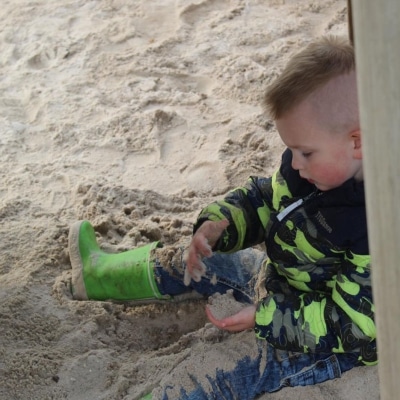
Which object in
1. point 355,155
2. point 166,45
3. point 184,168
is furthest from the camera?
point 166,45

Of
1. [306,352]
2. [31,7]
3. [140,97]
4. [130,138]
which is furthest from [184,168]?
[31,7]

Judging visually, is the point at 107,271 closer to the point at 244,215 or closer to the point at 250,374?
the point at 244,215

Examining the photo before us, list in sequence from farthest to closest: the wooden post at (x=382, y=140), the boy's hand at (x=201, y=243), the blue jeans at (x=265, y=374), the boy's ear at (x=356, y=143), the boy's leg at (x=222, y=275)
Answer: the boy's leg at (x=222, y=275), the boy's hand at (x=201, y=243), the blue jeans at (x=265, y=374), the boy's ear at (x=356, y=143), the wooden post at (x=382, y=140)

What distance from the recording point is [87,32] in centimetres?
342

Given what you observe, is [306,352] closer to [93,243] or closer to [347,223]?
[347,223]

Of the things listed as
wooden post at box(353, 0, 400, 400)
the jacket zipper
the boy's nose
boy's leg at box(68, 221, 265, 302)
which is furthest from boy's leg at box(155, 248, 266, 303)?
wooden post at box(353, 0, 400, 400)

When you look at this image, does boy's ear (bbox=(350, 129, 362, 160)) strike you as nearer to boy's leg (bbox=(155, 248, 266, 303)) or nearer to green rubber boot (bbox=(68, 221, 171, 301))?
boy's leg (bbox=(155, 248, 266, 303))

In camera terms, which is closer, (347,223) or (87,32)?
(347,223)

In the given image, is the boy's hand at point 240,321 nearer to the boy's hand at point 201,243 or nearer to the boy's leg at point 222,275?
the boy's hand at point 201,243

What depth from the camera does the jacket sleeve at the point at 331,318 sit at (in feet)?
4.59

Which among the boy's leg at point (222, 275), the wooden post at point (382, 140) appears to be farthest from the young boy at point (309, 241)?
the wooden post at point (382, 140)

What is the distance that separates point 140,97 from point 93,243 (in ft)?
3.32

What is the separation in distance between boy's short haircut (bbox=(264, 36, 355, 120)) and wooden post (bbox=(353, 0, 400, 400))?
0.65 metres

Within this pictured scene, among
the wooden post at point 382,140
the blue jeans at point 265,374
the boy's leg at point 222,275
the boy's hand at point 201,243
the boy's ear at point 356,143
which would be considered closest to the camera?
the wooden post at point 382,140
